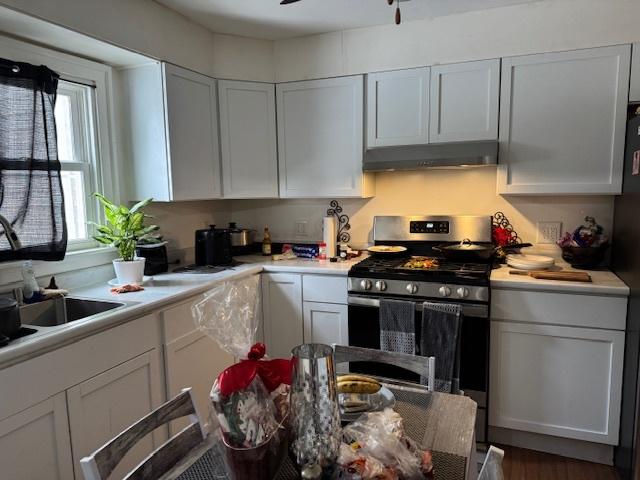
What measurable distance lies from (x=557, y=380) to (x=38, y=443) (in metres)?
2.22

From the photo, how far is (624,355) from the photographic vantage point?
6.72 feet

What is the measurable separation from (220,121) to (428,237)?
1.53 metres

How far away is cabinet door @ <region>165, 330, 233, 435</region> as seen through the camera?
205cm

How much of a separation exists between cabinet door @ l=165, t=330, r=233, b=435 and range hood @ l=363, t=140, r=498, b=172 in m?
1.40

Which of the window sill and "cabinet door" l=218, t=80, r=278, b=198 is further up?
"cabinet door" l=218, t=80, r=278, b=198

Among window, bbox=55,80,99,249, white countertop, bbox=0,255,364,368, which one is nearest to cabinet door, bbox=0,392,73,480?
white countertop, bbox=0,255,364,368

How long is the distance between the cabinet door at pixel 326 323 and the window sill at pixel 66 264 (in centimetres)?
116

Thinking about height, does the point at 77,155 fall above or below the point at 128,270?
above

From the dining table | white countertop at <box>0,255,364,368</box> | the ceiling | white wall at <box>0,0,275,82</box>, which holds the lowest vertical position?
the dining table

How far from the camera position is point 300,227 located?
3285 millimetres

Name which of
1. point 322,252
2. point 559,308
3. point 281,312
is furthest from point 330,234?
point 559,308

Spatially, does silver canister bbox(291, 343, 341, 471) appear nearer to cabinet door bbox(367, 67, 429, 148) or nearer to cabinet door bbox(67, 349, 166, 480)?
cabinet door bbox(67, 349, 166, 480)

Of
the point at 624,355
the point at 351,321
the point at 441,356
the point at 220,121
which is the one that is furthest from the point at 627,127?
the point at 220,121

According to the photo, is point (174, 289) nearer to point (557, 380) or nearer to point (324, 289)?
point (324, 289)
